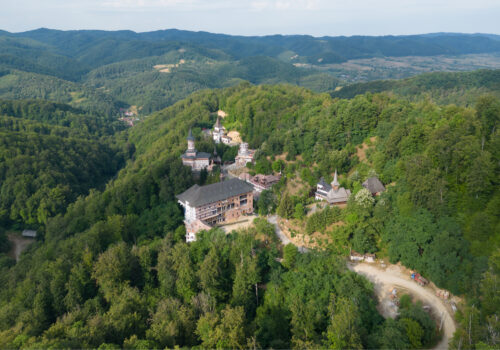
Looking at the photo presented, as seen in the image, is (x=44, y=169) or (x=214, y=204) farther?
(x=44, y=169)

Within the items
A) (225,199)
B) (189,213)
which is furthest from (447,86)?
(189,213)

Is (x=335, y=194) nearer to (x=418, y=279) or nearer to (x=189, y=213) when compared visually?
(x=418, y=279)

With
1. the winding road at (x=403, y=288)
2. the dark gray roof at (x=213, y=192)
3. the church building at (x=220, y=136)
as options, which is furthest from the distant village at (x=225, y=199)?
the church building at (x=220, y=136)

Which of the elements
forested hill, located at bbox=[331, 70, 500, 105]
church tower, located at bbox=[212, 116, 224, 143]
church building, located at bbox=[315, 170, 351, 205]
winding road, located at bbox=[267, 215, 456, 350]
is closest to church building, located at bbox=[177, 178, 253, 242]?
church building, located at bbox=[315, 170, 351, 205]

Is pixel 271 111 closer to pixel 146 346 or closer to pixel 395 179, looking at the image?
pixel 395 179

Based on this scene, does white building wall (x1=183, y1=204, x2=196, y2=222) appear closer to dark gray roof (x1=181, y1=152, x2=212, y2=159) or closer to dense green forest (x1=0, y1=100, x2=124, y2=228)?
dark gray roof (x1=181, y1=152, x2=212, y2=159)

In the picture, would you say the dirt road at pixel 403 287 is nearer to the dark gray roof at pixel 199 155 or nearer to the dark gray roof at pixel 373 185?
the dark gray roof at pixel 373 185
